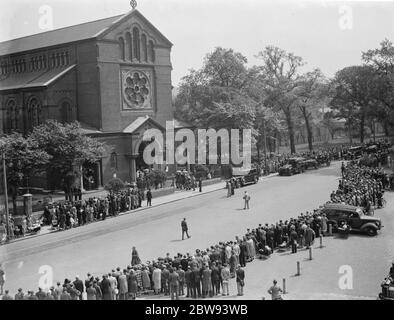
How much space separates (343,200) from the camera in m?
31.0

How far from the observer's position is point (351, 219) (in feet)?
91.9

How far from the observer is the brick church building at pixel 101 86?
49.9 m

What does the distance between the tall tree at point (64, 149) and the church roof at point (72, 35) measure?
13.2 meters

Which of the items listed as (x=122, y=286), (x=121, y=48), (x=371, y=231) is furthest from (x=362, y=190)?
(x=121, y=48)

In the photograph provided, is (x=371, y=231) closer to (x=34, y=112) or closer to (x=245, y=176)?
(x=245, y=176)

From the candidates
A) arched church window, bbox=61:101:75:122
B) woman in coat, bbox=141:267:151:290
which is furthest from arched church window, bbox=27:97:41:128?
woman in coat, bbox=141:267:151:290

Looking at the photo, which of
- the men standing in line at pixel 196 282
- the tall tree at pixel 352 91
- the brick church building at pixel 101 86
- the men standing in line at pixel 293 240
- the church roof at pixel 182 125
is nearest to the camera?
the men standing in line at pixel 196 282

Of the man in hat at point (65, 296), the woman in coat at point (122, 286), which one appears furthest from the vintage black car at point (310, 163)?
the man in hat at point (65, 296)

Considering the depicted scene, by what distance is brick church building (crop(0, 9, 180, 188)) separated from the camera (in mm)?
49906
